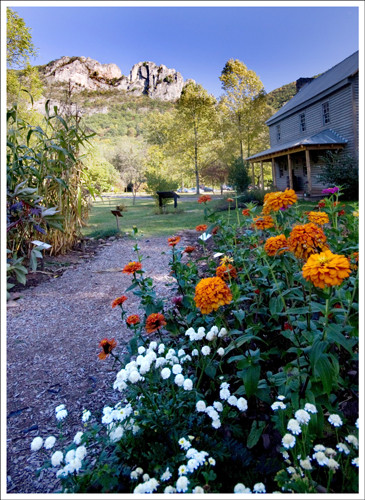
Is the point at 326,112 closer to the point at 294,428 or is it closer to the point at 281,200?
the point at 281,200

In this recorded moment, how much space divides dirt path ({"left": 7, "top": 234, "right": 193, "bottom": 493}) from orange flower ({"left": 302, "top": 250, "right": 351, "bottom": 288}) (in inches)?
43.5

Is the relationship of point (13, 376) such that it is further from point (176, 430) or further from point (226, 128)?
point (226, 128)

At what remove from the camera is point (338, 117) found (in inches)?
455

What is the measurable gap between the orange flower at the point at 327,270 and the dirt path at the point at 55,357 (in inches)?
43.5

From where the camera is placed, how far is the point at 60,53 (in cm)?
151

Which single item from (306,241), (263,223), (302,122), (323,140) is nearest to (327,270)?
(306,241)

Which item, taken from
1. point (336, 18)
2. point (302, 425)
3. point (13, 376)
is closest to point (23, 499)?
point (302, 425)

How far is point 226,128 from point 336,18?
64.9 feet

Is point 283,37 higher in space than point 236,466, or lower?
higher

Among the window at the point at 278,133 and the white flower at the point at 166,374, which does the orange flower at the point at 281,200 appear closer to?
the white flower at the point at 166,374

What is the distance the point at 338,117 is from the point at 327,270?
43.3 feet

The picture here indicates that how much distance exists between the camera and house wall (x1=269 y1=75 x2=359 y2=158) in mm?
10359

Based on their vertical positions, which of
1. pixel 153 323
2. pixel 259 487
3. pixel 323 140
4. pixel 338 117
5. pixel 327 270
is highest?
pixel 338 117

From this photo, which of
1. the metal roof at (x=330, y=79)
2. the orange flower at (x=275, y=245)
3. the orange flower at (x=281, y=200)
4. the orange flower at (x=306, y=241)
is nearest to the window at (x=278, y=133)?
the metal roof at (x=330, y=79)
